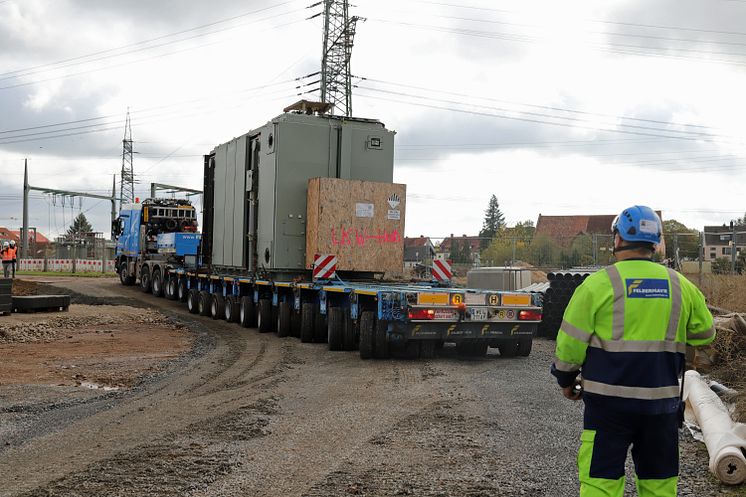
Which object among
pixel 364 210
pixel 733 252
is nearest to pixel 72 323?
pixel 364 210

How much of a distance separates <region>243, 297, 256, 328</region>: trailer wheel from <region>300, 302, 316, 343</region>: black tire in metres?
3.32

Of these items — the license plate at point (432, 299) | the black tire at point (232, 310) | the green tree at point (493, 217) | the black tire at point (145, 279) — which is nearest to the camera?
the license plate at point (432, 299)

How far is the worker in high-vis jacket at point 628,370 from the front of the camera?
368 centimetres

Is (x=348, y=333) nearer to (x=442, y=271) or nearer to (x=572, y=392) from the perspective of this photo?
(x=442, y=271)

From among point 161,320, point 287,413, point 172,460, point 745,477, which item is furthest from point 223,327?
point 745,477

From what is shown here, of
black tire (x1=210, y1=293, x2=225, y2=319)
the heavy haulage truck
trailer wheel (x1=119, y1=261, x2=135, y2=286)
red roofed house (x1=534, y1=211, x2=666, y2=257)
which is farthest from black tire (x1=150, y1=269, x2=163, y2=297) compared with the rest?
red roofed house (x1=534, y1=211, x2=666, y2=257)

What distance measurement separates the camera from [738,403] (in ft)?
24.3

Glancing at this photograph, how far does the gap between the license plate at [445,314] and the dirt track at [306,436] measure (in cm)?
75

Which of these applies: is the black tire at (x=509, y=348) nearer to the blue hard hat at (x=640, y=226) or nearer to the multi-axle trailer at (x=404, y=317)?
the multi-axle trailer at (x=404, y=317)

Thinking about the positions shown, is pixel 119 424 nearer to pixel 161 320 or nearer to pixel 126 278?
pixel 161 320

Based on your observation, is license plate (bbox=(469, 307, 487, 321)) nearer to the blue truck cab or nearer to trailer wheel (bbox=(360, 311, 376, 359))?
trailer wheel (bbox=(360, 311, 376, 359))

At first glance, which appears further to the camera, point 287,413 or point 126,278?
point 126,278

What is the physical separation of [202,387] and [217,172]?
10.6 meters

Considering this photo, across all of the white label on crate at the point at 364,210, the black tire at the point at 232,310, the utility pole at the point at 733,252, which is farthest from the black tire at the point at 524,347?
the utility pole at the point at 733,252
